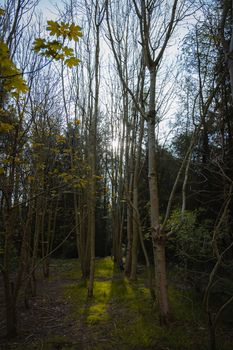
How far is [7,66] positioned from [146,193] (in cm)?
821

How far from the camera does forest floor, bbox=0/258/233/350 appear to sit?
2.67 meters

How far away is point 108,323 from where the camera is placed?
10.9ft

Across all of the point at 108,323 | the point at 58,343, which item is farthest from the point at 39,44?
the point at 108,323

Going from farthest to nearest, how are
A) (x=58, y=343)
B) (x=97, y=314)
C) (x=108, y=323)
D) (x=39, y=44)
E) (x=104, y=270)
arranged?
(x=104, y=270) → (x=97, y=314) → (x=108, y=323) → (x=58, y=343) → (x=39, y=44)

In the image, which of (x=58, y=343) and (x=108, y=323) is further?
(x=108, y=323)

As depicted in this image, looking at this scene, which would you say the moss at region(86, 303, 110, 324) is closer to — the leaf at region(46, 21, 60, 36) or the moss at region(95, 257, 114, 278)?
the moss at region(95, 257, 114, 278)

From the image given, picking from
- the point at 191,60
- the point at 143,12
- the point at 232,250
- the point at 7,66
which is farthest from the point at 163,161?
the point at 7,66

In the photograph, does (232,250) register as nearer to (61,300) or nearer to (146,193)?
(61,300)

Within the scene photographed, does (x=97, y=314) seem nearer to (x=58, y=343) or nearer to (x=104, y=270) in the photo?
(x=58, y=343)

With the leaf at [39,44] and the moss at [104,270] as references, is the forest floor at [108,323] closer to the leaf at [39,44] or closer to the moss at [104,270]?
the moss at [104,270]

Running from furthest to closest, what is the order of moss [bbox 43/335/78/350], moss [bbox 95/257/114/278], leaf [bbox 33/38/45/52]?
moss [bbox 95/257/114/278]
moss [bbox 43/335/78/350]
leaf [bbox 33/38/45/52]

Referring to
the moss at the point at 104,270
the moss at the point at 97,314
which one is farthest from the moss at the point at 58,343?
the moss at the point at 104,270

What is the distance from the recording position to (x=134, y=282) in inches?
225

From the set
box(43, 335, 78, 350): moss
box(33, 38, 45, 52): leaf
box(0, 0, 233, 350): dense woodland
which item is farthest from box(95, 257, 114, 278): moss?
box(33, 38, 45, 52): leaf
